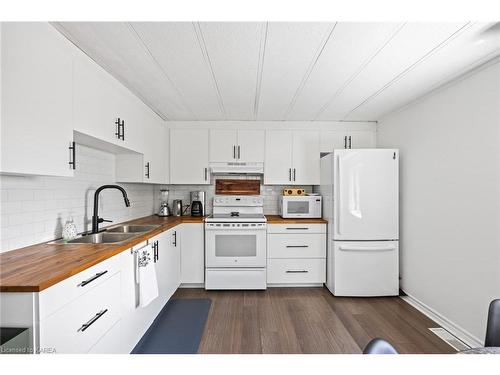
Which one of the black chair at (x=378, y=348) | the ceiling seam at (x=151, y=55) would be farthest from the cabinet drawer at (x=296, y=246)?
the black chair at (x=378, y=348)

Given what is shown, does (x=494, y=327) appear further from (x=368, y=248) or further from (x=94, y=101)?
(x=94, y=101)

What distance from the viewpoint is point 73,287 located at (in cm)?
126

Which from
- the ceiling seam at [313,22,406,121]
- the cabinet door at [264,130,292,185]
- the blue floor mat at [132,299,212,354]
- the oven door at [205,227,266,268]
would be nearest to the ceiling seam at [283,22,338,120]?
the ceiling seam at [313,22,406,121]

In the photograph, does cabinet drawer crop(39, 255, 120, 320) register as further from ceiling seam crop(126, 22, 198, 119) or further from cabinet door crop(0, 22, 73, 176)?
ceiling seam crop(126, 22, 198, 119)

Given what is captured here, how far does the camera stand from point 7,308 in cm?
105

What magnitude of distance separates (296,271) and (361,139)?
2.09m

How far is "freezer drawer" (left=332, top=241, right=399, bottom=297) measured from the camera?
121 inches

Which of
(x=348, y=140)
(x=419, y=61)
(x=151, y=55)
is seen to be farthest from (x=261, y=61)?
Answer: (x=348, y=140)

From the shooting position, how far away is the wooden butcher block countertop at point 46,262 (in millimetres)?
1075

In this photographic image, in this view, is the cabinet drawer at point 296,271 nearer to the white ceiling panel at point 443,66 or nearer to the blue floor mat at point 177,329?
the blue floor mat at point 177,329

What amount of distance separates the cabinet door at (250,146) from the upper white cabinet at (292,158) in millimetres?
96

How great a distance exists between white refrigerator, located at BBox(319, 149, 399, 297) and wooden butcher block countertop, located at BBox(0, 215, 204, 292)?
2290mm

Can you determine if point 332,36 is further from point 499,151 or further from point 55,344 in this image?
point 55,344

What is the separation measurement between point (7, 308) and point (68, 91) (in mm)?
1245
